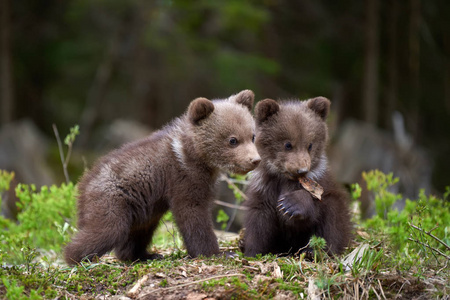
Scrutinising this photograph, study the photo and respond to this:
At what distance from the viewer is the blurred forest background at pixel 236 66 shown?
51.5ft

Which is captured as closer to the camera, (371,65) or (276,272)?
(276,272)

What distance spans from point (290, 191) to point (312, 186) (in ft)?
0.74

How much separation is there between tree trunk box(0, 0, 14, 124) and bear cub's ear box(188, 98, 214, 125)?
13917 millimetres

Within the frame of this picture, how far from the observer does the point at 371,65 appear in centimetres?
1728

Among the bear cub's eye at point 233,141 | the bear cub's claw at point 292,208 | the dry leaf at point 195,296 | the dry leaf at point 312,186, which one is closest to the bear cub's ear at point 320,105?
the dry leaf at point 312,186

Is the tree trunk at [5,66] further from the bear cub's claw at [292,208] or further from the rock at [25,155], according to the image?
the bear cub's claw at [292,208]

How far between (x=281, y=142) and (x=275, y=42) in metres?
14.4

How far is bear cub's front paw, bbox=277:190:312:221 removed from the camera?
5270mm

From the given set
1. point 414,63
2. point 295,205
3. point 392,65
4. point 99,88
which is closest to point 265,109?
point 295,205

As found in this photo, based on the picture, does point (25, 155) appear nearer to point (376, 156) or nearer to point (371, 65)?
point (376, 156)

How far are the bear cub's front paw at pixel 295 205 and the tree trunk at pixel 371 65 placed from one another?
12.6 meters

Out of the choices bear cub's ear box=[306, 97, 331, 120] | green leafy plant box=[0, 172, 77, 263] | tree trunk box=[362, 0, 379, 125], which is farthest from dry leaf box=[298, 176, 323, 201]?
tree trunk box=[362, 0, 379, 125]

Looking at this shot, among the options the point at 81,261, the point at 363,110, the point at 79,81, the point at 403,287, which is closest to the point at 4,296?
the point at 81,261

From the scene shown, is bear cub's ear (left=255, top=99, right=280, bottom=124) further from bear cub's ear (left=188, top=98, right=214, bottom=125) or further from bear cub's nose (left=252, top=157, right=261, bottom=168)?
bear cub's nose (left=252, top=157, right=261, bottom=168)
